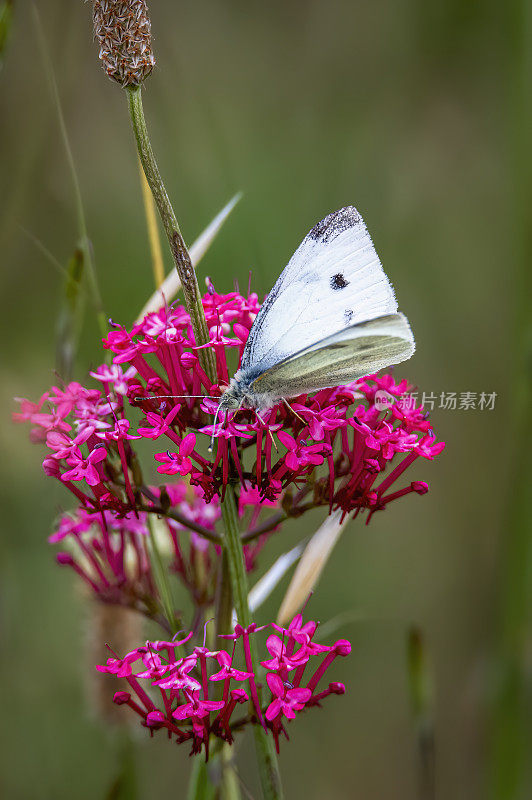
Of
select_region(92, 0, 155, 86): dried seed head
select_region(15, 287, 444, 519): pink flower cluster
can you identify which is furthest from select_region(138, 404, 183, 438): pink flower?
select_region(92, 0, 155, 86): dried seed head

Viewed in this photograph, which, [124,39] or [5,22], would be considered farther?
[5,22]

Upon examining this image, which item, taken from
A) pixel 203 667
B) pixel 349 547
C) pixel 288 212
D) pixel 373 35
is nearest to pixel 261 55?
pixel 373 35

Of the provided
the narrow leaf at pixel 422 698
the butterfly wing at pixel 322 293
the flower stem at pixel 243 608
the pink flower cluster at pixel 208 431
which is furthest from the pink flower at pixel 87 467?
the narrow leaf at pixel 422 698

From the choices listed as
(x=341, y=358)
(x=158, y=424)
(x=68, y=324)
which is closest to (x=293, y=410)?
(x=341, y=358)

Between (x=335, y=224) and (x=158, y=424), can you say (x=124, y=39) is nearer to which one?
(x=335, y=224)

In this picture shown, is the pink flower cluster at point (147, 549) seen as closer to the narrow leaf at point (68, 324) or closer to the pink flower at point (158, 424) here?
the pink flower at point (158, 424)

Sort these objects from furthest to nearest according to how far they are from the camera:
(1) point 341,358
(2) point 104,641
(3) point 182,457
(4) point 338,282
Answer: (2) point 104,641 < (4) point 338,282 < (1) point 341,358 < (3) point 182,457

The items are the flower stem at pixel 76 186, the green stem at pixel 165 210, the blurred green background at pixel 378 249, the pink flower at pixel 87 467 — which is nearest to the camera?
the green stem at pixel 165 210
